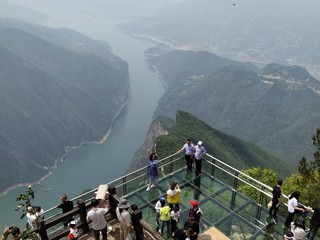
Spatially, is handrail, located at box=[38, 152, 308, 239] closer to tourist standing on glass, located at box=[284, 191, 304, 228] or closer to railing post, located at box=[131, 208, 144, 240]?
tourist standing on glass, located at box=[284, 191, 304, 228]

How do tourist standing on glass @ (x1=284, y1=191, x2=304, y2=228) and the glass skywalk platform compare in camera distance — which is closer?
tourist standing on glass @ (x1=284, y1=191, x2=304, y2=228)

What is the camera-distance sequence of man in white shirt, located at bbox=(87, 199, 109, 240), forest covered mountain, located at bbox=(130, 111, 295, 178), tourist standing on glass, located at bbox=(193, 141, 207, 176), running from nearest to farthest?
man in white shirt, located at bbox=(87, 199, 109, 240) → tourist standing on glass, located at bbox=(193, 141, 207, 176) → forest covered mountain, located at bbox=(130, 111, 295, 178)

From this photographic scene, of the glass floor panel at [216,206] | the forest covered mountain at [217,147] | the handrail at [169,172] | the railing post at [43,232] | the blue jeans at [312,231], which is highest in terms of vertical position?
the railing post at [43,232]

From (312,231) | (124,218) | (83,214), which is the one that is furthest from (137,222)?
(312,231)

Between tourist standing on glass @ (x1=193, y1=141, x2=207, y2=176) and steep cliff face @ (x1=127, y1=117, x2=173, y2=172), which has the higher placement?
tourist standing on glass @ (x1=193, y1=141, x2=207, y2=176)

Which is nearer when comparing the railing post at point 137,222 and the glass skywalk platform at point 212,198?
the railing post at point 137,222

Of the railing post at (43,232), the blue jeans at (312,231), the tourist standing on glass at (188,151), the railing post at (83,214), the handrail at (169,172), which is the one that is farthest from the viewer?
the tourist standing on glass at (188,151)

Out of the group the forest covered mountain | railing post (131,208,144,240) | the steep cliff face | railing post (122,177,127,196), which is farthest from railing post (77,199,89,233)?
the steep cliff face

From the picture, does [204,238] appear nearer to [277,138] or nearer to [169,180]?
[169,180]

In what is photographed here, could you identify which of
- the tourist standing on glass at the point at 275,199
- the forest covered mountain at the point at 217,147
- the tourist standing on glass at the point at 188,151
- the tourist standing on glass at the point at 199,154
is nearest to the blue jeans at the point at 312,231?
the tourist standing on glass at the point at 275,199

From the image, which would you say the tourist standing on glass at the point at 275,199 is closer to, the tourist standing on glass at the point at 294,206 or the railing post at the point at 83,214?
the tourist standing on glass at the point at 294,206

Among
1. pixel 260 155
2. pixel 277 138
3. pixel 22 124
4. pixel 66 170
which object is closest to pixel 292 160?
pixel 277 138

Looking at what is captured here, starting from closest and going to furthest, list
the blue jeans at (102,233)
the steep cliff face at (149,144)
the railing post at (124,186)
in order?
1. the blue jeans at (102,233)
2. the railing post at (124,186)
3. the steep cliff face at (149,144)
